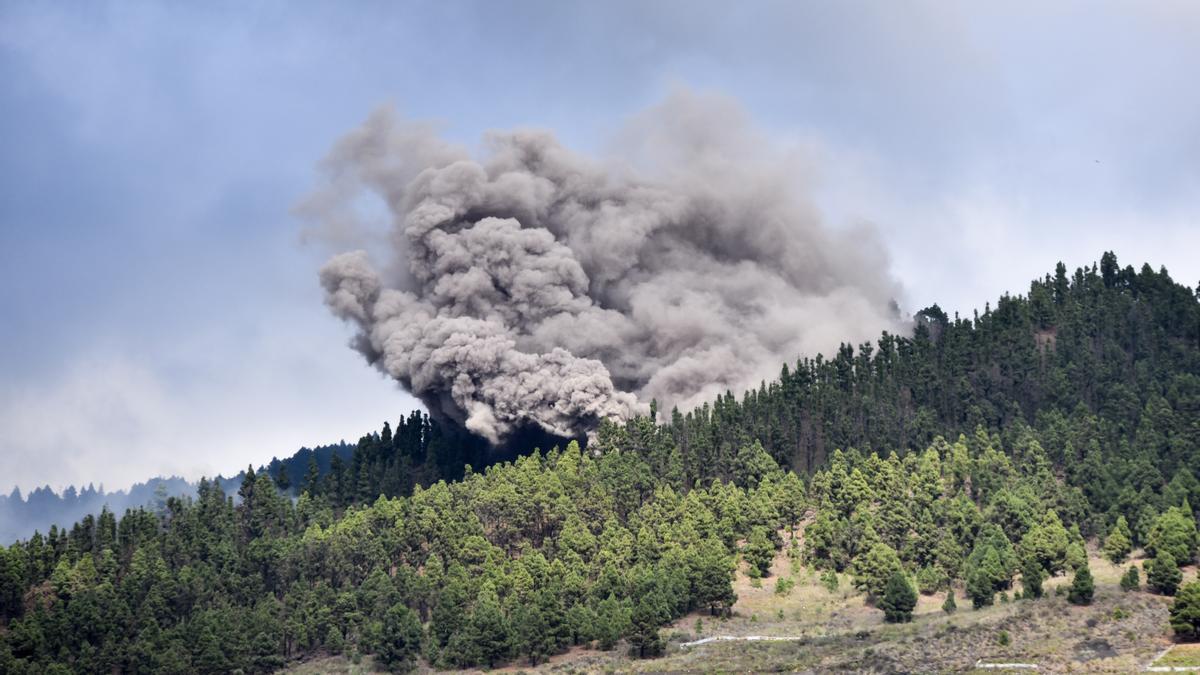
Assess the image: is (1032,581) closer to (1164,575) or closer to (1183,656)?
(1164,575)

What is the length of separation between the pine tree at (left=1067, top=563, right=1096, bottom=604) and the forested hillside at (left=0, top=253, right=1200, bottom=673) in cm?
325

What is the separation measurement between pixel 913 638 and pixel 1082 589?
12.6 metres

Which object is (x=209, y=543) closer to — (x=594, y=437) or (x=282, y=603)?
(x=282, y=603)

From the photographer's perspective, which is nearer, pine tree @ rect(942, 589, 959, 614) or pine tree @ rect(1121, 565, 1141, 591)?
pine tree @ rect(1121, 565, 1141, 591)

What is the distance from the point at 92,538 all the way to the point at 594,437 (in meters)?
49.6

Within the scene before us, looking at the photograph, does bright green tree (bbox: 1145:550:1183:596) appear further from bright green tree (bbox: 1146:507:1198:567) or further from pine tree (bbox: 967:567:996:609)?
pine tree (bbox: 967:567:996:609)

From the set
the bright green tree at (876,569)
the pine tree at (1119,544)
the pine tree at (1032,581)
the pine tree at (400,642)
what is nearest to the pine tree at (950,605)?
the bright green tree at (876,569)

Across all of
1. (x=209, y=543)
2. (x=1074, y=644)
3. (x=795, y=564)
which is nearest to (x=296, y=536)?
(x=209, y=543)

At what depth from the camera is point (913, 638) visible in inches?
3959

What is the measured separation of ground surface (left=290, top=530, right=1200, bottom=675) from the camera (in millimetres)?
93938

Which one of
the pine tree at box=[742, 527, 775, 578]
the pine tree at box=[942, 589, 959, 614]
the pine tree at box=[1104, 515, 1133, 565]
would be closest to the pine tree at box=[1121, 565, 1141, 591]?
the pine tree at box=[1104, 515, 1133, 565]

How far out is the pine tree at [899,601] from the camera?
354 feet

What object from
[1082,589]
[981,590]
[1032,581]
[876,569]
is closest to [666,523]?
[876,569]

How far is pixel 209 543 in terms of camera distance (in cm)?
12788
